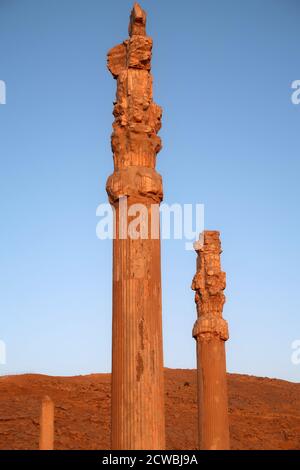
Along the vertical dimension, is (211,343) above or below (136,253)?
above

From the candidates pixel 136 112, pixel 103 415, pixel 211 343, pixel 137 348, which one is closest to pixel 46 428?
pixel 211 343

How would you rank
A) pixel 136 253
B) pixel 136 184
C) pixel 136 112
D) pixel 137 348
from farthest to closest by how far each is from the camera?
pixel 136 112
pixel 136 184
pixel 136 253
pixel 137 348

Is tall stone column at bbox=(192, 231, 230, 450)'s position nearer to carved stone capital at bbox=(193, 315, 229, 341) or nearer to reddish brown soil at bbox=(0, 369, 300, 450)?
carved stone capital at bbox=(193, 315, 229, 341)

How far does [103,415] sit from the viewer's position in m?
28.3

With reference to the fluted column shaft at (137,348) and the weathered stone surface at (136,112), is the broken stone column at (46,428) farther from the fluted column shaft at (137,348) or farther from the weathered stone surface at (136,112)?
the weathered stone surface at (136,112)

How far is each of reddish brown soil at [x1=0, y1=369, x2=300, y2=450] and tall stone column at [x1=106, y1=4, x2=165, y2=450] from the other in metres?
16.5

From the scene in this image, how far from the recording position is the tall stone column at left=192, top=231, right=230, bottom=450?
1505 cm

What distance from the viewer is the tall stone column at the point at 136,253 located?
849cm

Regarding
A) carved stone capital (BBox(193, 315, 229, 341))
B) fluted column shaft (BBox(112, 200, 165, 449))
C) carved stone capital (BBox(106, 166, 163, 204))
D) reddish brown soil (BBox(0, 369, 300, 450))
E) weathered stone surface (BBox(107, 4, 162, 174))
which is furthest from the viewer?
reddish brown soil (BBox(0, 369, 300, 450))

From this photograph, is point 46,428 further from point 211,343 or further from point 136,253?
point 136,253

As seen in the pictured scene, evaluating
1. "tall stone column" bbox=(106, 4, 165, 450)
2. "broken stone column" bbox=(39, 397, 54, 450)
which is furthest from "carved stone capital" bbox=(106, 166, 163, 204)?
"broken stone column" bbox=(39, 397, 54, 450)

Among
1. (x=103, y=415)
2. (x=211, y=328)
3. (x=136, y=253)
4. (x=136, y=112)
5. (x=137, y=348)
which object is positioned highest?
(x=136, y=112)

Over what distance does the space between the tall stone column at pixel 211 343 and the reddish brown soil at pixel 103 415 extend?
1026 cm

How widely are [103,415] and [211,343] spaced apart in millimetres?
13841
